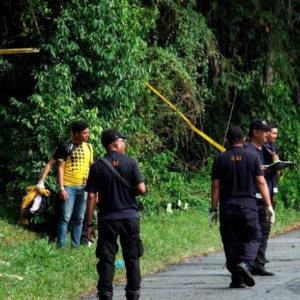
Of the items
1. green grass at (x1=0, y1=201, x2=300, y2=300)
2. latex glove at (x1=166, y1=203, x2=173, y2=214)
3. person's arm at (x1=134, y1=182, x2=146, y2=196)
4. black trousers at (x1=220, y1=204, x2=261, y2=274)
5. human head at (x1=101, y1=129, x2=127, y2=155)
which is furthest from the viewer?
latex glove at (x1=166, y1=203, x2=173, y2=214)

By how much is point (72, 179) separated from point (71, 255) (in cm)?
141

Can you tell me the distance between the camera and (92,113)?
1597cm

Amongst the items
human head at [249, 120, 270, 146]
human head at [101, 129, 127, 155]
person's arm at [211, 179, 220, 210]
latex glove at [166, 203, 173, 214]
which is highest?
human head at [101, 129, 127, 155]

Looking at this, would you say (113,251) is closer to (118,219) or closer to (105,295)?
(118,219)

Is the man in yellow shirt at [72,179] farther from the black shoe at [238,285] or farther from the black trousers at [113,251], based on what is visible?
the black trousers at [113,251]

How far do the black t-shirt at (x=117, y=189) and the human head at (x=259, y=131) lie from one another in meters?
2.84

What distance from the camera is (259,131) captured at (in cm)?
1208

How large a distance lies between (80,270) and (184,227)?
5.98m

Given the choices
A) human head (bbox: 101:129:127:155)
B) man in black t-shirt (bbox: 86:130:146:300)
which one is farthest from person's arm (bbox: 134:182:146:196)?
human head (bbox: 101:129:127:155)

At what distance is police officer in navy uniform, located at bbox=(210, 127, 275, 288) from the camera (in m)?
11.0

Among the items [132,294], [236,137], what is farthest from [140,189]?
[236,137]

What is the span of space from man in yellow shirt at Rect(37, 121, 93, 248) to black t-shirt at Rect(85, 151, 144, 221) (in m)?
3.98

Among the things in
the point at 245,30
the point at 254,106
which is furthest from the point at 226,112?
the point at 245,30

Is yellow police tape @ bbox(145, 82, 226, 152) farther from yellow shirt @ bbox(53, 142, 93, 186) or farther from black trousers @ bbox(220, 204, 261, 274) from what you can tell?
black trousers @ bbox(220, 204, 261, 274)
